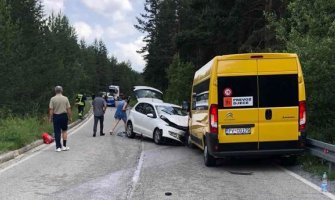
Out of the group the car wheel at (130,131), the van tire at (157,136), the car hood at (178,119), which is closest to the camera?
the van tire at (157,136)

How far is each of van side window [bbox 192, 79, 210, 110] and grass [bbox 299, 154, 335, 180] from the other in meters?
2.70

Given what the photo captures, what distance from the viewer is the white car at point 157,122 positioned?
17.1 meters

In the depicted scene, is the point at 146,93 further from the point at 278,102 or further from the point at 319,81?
the point at 278,102

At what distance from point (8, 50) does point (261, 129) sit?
2038 centimetres

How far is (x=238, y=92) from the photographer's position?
11.1 meters

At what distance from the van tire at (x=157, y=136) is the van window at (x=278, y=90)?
6.63 meters

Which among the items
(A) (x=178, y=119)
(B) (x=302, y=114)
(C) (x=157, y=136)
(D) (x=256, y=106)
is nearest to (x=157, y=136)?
(C) (x=157, y=136)

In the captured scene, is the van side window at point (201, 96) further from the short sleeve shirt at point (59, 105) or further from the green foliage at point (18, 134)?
the green foliage at point (18, 134)

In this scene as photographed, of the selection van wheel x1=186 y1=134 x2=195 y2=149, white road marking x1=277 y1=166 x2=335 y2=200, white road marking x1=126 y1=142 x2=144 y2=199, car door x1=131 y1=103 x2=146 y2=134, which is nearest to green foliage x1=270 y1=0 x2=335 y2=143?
white road marking x1=277 y1=166 x2=335 y2=200

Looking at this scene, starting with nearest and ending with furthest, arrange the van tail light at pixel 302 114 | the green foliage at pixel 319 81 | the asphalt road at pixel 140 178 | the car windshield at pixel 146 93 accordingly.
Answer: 1. the asphalt road at pixel 140 178
2. the van tail light at pixel 302 114
3. the green foliage at pixel 319 81
4. the car windshield at pixel 146 93

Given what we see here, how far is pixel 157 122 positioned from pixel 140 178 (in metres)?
7.64

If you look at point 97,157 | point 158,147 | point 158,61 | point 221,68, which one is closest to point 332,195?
point 221,68

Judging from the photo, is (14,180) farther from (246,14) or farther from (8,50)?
(246,14)

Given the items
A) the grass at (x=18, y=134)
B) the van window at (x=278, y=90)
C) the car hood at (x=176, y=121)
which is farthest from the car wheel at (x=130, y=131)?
the van window at (x=278, y=90)
